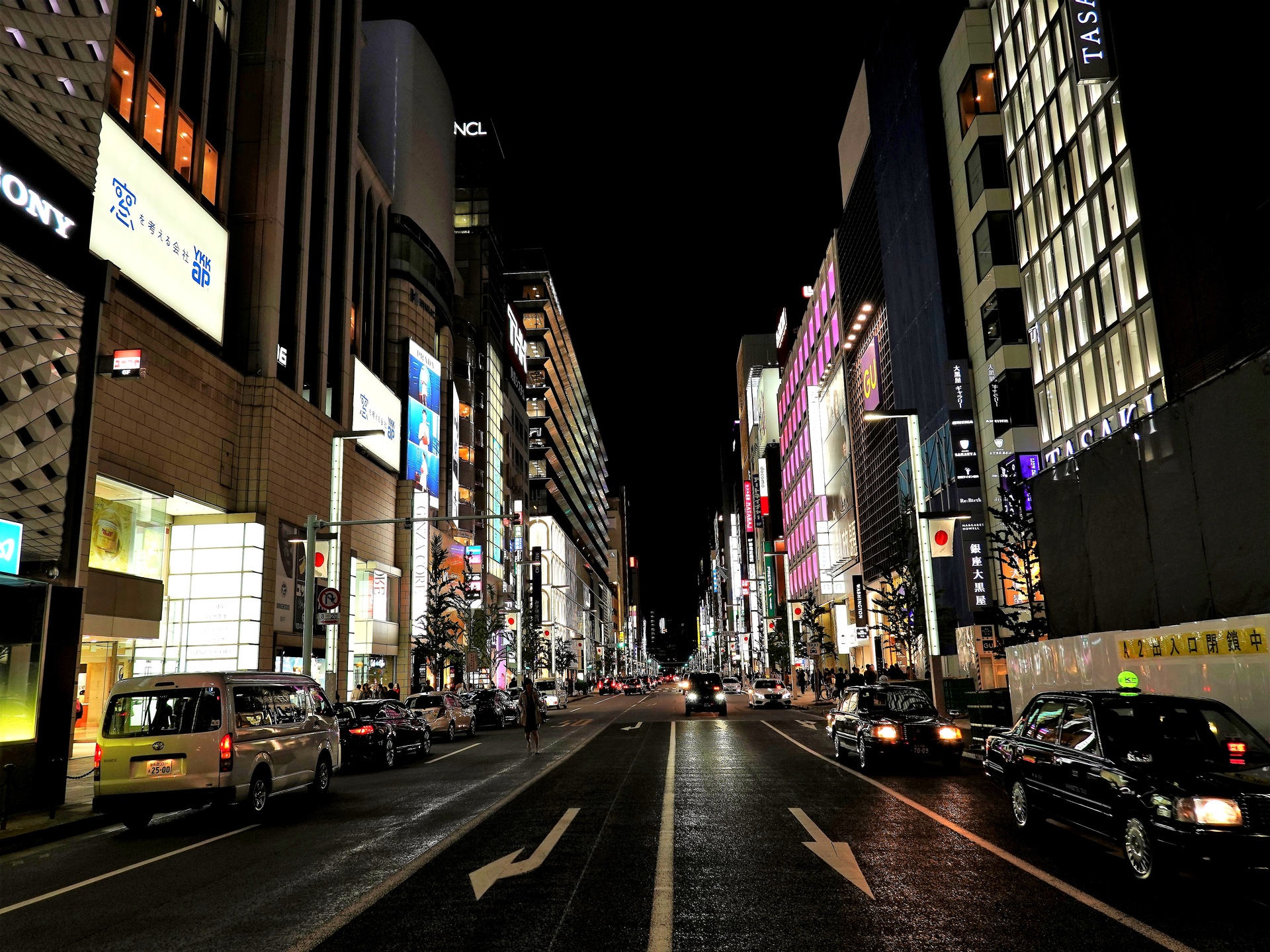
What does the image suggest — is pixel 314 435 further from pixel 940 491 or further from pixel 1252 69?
pixel 1252 69

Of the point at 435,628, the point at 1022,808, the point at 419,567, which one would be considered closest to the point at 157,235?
the point at 419,567

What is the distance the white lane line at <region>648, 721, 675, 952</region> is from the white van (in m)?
5.79

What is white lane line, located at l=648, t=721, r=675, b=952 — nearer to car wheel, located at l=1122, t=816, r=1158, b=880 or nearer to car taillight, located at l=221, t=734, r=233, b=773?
car wheel, located at l=1122, t=816, r=1158, b=880

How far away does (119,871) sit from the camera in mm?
9633

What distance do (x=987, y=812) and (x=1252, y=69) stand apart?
85.7 ft

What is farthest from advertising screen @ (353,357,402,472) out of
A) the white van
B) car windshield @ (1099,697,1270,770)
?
car windshield @ (1099,697,1270,770)

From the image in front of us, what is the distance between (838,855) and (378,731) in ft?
46.6

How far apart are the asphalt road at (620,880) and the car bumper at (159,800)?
14.4 inches

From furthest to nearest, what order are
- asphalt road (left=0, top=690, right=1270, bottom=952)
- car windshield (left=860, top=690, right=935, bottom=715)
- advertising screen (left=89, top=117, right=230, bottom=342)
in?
Result: advertising screen (left=89, top=117, right=230, bottom=342) < car windshield (left=860, top=690, right=935, bottom=715) < asphalt road (left=0, top=690, right=1270, bottom=952)

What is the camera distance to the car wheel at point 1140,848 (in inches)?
299

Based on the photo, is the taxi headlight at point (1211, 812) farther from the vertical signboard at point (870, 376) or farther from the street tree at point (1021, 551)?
the vertical signboard at point (870, 376)

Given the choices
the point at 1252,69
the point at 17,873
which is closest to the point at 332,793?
the point at 17,873

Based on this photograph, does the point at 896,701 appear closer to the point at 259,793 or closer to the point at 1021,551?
the point at 1021,551

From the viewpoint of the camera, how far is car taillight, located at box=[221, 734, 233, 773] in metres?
12.4
